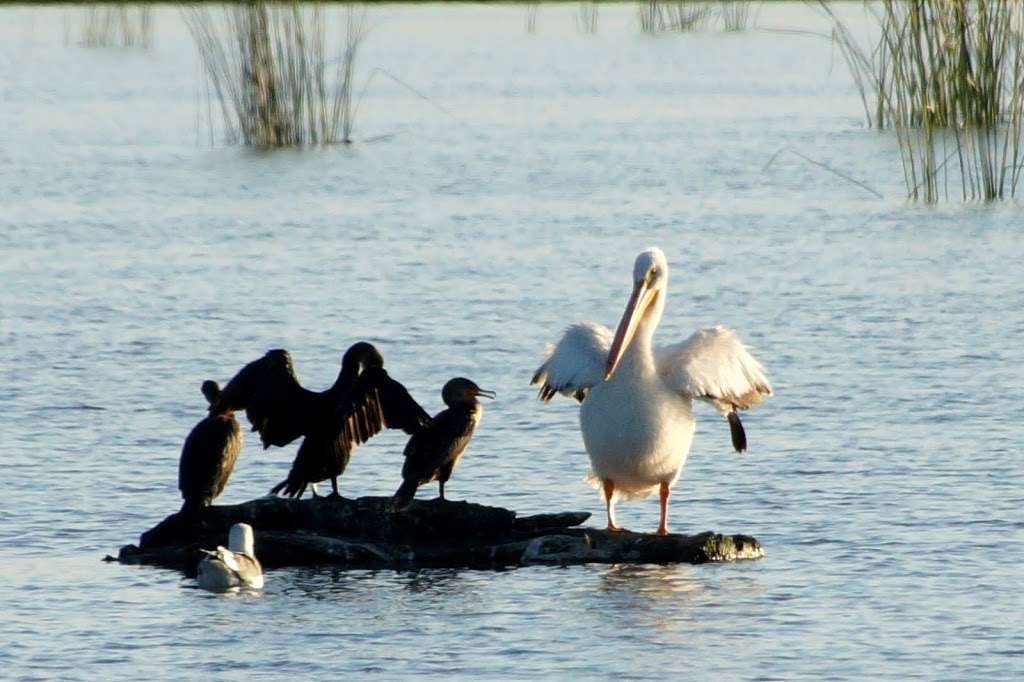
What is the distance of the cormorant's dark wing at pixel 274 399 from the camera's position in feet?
26.4

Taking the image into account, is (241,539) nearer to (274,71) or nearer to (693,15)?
(274,71)

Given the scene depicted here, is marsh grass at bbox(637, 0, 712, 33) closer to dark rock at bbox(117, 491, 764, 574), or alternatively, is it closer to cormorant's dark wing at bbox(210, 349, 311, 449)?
cormorant's dark wing at bbox(210, 349, 311, 449)

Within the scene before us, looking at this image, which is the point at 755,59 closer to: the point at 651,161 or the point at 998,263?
the point at 651,161

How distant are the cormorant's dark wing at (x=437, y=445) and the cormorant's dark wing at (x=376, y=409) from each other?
0.09 m

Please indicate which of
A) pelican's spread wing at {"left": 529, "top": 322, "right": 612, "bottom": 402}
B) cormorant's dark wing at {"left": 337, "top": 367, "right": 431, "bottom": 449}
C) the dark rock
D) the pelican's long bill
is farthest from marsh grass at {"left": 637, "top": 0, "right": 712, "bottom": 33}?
the dark rock

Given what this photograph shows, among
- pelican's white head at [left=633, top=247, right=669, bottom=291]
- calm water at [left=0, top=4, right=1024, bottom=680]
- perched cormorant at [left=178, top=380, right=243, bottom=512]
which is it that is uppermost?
pelican's white head at [left=633, top=247, right=669, bottom=291]

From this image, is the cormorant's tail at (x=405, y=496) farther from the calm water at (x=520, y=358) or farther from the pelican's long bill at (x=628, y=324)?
the pelican's long bill at (x=628, y=324)

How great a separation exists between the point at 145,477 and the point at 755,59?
26480mm

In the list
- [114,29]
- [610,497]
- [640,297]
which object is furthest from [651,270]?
[114,29]

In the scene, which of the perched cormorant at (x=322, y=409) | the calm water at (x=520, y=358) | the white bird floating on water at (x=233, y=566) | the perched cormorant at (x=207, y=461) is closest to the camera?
the calm water at (x=520, y=358)

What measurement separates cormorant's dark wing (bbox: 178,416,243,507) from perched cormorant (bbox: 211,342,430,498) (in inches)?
6.5

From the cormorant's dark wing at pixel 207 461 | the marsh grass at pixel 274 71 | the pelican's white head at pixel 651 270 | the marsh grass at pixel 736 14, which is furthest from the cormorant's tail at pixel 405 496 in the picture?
the marsh grass at pixel 736 14

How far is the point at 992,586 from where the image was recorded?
7.28 metres

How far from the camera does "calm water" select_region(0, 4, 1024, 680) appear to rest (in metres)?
6.86
